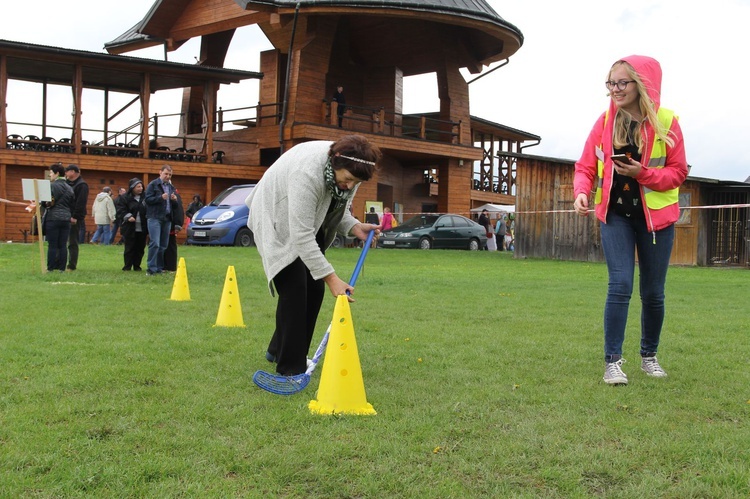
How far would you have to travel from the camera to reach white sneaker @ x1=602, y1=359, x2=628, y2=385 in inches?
186

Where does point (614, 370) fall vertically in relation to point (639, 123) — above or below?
below

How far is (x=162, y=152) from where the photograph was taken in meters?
25.8

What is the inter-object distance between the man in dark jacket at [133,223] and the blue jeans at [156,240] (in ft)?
1.46

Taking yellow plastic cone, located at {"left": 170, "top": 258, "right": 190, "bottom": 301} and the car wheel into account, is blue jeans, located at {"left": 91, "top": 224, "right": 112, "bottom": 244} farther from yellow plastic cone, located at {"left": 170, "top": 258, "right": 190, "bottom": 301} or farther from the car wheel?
yellow plastic cone, located at {"left": 170, "top": 258, "right": 190, "bottom": 301}

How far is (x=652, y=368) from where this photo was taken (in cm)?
506

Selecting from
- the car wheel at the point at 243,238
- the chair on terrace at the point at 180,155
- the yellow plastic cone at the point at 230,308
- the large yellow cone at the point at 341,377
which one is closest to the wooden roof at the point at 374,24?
the chair on terrace at the point at 180,155

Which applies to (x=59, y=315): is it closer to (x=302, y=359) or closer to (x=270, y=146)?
(x=302, y=359)

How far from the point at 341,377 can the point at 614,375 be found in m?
1.77

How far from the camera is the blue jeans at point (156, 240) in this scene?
12023 mm

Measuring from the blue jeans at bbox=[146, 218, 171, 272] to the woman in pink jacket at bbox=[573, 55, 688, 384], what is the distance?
334 inches

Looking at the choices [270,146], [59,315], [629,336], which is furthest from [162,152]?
[629,336]

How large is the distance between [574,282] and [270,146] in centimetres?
1589

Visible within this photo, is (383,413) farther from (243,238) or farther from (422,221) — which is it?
(422,221)

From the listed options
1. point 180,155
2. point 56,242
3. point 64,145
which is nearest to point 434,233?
point 180,155
